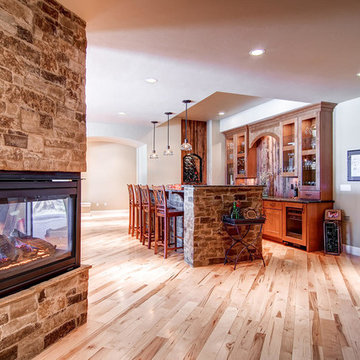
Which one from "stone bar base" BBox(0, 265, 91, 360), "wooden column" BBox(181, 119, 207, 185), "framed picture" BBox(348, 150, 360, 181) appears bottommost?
"stone bar base" BBox(0, 265, 91, 360)

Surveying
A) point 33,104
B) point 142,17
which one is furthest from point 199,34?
point 33,104

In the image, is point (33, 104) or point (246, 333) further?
point (246, 333)

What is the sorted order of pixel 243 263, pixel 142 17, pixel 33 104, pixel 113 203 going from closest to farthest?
pixel 33 104 → pixel 142 17 → pixel 243 263 → pixel 113 203

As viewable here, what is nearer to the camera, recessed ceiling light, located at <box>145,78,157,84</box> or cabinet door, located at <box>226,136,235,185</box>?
recessed ceiling light, located at <box>145,78,157,84</box>

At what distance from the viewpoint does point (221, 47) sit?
3.12 metres

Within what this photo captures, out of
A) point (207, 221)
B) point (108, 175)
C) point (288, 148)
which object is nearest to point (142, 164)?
point (108, 175)

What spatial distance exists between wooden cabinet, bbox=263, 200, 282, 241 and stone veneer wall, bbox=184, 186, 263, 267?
1.56m

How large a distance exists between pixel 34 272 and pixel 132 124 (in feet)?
20.1

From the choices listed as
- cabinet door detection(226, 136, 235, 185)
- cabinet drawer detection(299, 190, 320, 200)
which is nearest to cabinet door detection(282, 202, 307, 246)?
cabinet drawer detection(299, 190, 320, 200)

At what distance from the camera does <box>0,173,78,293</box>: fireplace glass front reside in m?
1.97

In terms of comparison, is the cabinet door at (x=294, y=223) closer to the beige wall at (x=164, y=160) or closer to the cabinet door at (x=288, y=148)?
the cabinet door at (x=288, y=148)

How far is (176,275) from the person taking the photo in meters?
3.83

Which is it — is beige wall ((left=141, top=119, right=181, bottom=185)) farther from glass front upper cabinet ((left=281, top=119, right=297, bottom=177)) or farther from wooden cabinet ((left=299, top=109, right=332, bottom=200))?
wooden cabinet ((left=299, top=109, right=332, bottom=200))

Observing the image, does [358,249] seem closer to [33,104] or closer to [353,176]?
[353,176]
